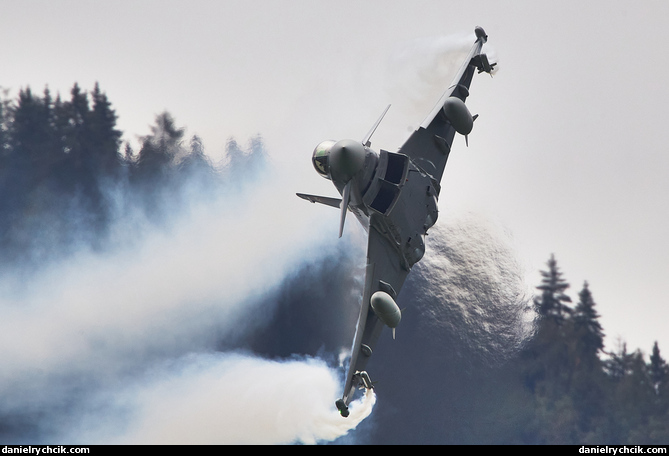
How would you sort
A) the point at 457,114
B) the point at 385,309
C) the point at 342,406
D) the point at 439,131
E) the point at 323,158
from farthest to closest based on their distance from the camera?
the point at 439,131 < the point at 457,114 < the point at 342,406 < the point at 385,309 < the point at 323,158

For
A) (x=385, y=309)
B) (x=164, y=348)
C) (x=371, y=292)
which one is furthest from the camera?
(x=164, y=348)

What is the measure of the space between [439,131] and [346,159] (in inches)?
239

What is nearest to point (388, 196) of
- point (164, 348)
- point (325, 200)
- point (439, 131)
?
point (325, 200)

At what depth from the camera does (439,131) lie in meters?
31.1

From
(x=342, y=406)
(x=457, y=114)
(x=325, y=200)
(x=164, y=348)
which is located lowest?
(x=342, y=406)

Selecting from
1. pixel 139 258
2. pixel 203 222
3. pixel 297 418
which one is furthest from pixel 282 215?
pixel 297 418

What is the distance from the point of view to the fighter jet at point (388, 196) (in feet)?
88.7

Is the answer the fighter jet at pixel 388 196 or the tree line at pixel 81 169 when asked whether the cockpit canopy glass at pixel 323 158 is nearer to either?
the fighter jet at pixel 388 196

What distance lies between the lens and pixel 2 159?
33.1m

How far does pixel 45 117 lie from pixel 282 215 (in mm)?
9986

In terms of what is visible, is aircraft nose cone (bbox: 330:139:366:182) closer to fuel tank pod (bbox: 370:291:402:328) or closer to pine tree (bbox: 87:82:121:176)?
fuel tank pod (bbox: 370:291:402:328)

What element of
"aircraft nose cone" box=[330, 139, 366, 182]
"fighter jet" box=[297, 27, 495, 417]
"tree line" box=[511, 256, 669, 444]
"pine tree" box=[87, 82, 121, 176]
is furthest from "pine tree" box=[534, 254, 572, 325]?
"pine tree" box=[87, 82, 121, 176]

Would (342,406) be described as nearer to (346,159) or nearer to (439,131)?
(346,159)
